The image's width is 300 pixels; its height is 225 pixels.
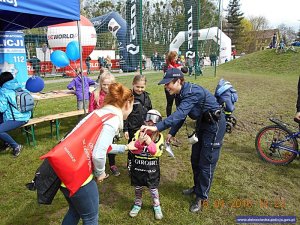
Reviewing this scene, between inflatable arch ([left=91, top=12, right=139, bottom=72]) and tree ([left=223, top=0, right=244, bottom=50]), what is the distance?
52.2 meters

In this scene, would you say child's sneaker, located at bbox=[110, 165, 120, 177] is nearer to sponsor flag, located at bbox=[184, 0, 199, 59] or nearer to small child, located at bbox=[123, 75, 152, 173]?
small child, located at bbox=[123, 75, 152, 173]

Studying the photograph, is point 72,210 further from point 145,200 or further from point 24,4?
point 24,4

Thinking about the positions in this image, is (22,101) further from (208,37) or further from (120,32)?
(208,37)

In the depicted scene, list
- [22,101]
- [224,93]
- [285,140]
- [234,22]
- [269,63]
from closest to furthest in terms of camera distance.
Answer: [285,140] < [22,101] < [224,93] < [269,63] < [234,22]

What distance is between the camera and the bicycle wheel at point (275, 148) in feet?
14.3

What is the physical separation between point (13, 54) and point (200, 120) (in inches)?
214

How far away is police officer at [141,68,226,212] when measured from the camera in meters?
2.82

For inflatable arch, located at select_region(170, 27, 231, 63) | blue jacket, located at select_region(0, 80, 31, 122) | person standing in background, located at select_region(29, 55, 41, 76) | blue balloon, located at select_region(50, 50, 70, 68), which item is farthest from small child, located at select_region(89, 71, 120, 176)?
person standing in background, located at select_region(29, 55, 41, 76)

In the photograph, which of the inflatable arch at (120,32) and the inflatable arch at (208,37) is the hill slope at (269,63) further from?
the inflatable arch at (120,32)

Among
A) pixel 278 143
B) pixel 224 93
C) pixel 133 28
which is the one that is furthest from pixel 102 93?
pixel 133 28

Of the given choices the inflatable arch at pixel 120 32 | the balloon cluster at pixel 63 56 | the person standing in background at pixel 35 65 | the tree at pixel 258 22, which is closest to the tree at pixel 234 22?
the tree at pixel 258 22

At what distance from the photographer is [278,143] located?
441cm

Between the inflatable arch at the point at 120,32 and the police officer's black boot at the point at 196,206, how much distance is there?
7480 millimetres

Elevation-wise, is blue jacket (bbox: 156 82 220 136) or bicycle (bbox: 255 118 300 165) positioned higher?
blue jacket (bbox: 156 82 220 136)
